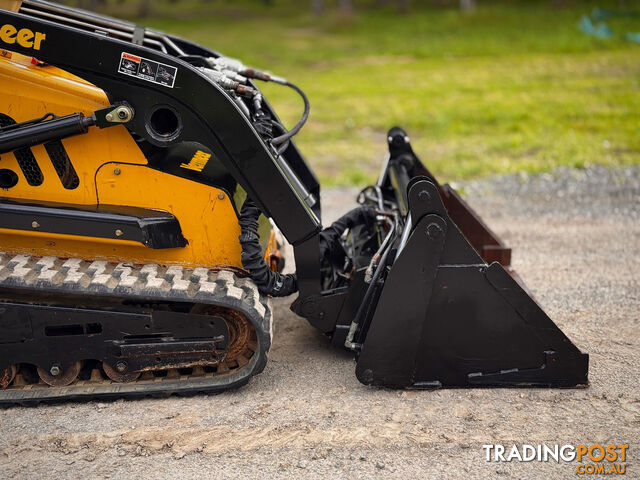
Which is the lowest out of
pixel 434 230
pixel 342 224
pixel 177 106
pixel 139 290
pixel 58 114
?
pixel 139 290

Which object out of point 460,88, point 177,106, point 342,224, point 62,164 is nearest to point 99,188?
point 62,164

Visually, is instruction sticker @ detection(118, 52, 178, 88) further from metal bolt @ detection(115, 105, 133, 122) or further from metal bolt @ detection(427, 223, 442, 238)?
metal bolt @ detection(427, 223, 442, 238)

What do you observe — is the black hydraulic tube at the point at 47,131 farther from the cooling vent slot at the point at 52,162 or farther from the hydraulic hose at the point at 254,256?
the hydraulic hose at the point at 254,256

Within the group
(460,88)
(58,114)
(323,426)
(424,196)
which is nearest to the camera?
Result: (323,426)

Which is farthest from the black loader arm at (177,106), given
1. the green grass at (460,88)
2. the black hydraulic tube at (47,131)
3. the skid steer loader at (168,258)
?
the green grass at (460,88)

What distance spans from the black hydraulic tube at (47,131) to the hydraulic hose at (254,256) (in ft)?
3.12

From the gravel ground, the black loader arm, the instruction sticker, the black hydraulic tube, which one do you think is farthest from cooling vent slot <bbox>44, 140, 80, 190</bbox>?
the gravel ground

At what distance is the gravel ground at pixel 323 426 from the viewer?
149 inches

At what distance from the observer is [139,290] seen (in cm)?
420

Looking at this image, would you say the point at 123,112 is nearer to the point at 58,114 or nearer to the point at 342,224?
the point at 58,114

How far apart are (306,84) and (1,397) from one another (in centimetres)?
1269

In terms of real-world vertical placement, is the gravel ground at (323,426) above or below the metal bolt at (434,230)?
below

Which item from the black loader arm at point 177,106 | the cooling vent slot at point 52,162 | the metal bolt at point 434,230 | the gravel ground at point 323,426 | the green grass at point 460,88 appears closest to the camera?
the gravel ground at point 323,426

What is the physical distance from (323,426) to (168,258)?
128 centimetres
